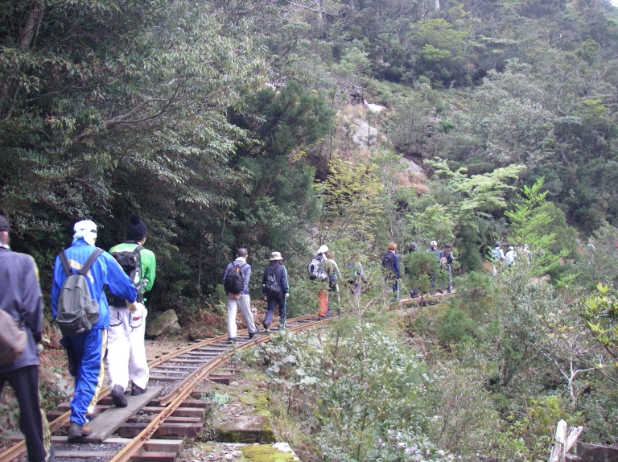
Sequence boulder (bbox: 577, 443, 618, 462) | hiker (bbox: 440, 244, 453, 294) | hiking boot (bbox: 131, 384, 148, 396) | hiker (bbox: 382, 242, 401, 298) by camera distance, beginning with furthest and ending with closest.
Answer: hiker (bbox: 440, 244, 453, 294), hiker (bbox: 382, 242, 401, 298), boulder (bbox: 577, 443, 618, 462), hiking boot (bbox: 131, 384, 148, 396)

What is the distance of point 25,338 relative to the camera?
3.71m

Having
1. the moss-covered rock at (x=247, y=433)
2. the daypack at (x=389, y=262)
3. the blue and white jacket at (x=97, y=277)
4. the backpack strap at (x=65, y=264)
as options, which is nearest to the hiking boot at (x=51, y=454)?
the blue and white jacket at (x=97, y=277)

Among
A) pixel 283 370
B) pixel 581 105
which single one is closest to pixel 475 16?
pixel 581 105

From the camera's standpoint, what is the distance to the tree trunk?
25.7 feet

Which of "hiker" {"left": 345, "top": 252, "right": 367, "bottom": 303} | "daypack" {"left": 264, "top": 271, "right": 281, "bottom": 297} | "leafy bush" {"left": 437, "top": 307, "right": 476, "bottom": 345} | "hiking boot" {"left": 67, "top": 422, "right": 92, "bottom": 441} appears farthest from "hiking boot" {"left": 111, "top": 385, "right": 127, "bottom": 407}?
"leafy bush" {"left": 437, "top": 307, "right": 476, "bottom": 345}

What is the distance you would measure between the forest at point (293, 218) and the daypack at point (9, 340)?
326 centimetres

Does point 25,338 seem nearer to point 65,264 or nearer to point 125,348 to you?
point 65,264

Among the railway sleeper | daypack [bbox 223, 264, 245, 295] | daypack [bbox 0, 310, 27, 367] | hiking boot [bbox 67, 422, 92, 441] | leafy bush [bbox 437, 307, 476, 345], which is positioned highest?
daypack [bbox 0, 310, 27, 367]

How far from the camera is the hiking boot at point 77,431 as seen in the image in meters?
4.50

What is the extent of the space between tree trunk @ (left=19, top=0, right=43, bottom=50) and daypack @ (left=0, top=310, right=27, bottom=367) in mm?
5757

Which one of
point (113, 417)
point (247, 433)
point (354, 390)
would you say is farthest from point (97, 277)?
point (354, 390)

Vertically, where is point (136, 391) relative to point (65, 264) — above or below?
below

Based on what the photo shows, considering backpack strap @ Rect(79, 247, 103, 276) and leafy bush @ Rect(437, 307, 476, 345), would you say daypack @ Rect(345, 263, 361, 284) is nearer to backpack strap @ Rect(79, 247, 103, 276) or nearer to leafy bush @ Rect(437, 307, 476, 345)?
leafy bush @ Rect(437, 307, 476, 345)

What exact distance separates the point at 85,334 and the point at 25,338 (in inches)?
41.3
